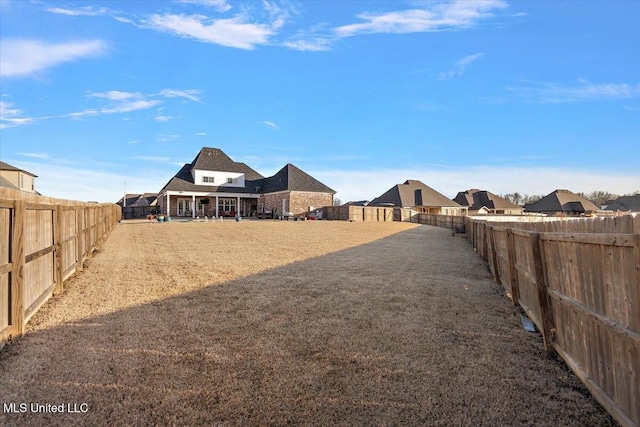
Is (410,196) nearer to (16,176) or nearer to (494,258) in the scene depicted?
(494,258)

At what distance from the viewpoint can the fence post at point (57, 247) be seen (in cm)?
579

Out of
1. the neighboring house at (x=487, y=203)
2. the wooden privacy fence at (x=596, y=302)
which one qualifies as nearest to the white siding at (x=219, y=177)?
the neighboring house at (x=487, y=203)

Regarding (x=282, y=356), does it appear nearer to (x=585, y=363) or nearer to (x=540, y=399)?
(x=540, y=399)

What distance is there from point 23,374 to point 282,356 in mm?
2389

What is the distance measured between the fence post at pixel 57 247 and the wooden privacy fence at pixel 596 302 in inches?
278

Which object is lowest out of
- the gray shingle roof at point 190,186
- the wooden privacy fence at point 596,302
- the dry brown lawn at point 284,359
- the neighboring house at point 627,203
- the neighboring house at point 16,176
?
the dry brown lawn at point 284,359

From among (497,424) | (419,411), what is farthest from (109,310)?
(497,424)

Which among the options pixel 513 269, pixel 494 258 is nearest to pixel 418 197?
pixel 494 258

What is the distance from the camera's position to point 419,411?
2.82 meters

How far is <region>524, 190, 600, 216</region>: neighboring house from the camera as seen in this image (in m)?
53.4

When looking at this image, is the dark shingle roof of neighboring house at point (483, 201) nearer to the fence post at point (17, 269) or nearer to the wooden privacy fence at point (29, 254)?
the wooden privacy fence at point (29, 254)

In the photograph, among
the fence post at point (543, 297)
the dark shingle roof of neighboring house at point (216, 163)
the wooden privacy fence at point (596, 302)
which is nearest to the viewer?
the wooden privacy fence at point (596, 302)

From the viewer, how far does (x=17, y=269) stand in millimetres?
3977

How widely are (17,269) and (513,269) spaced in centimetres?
714
